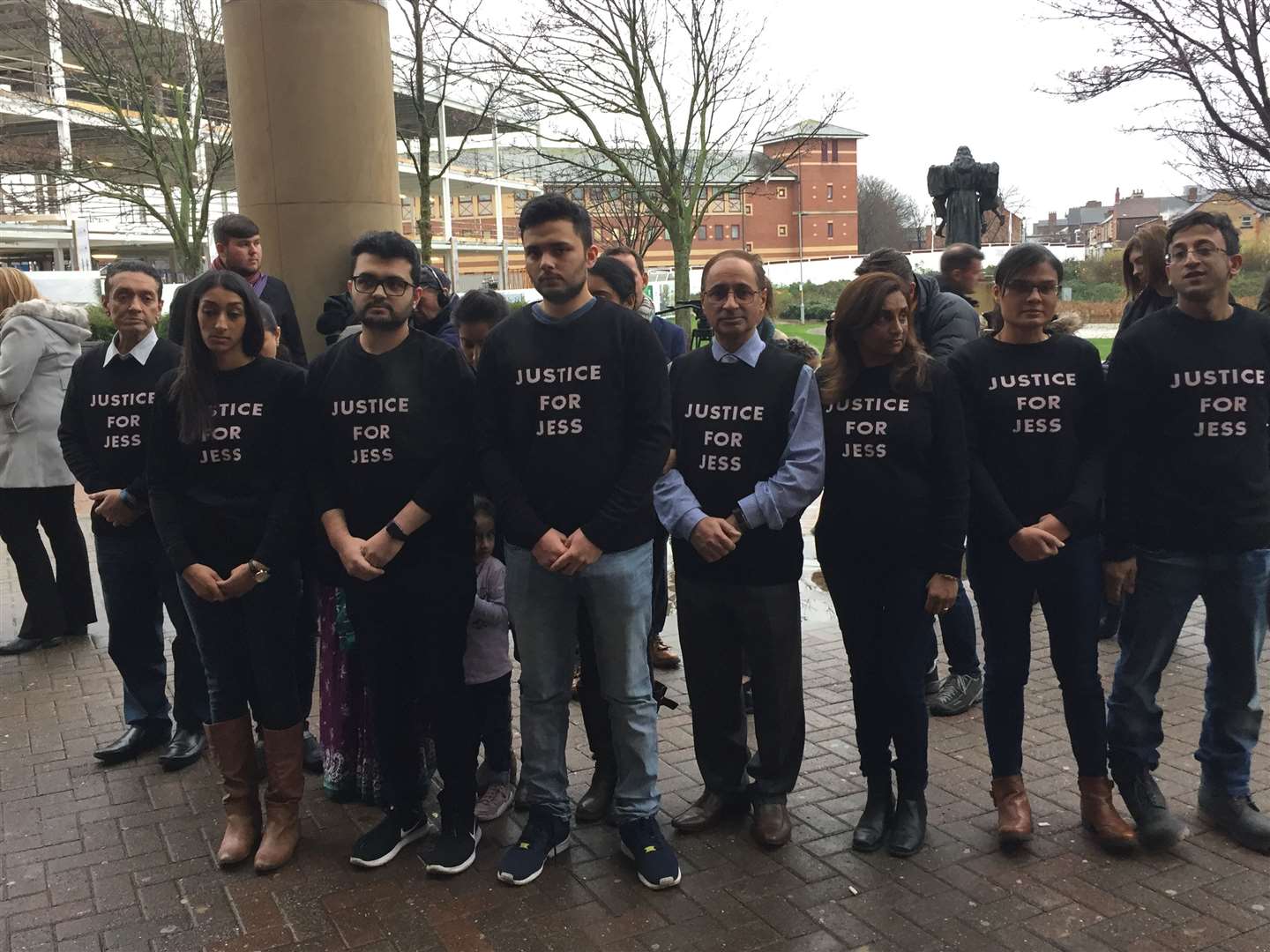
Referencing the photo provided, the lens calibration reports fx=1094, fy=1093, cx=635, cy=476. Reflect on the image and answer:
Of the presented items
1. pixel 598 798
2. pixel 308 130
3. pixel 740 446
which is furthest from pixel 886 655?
pixel 308 130

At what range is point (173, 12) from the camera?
2183 cm

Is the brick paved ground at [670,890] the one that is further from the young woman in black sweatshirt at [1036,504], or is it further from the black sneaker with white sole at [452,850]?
the young woman in black sweatshirt at [1036,504]

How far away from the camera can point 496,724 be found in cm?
434

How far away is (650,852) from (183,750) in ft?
7.73

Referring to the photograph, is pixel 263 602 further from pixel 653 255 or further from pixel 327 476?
pixel 653 255

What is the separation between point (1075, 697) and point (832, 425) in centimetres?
129

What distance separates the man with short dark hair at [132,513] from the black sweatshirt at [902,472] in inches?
112

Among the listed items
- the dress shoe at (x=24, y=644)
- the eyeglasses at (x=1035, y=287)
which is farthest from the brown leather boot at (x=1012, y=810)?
the dress shoe at (x=24, y=644)

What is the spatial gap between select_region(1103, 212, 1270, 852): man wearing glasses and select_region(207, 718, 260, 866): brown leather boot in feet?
10.4

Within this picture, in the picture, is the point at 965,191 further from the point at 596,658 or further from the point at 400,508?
the point at 400,508

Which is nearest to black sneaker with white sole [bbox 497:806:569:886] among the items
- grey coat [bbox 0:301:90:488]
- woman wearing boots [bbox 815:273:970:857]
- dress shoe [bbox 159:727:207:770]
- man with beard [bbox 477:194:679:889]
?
man with beard [bbox 477:194:679:889]

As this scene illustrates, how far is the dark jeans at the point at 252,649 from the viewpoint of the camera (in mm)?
3887

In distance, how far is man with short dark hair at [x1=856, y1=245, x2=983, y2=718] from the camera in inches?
207

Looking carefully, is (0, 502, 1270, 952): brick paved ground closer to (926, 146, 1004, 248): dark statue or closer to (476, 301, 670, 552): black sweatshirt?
(476, 301, 670, 552): black sweatshirt
